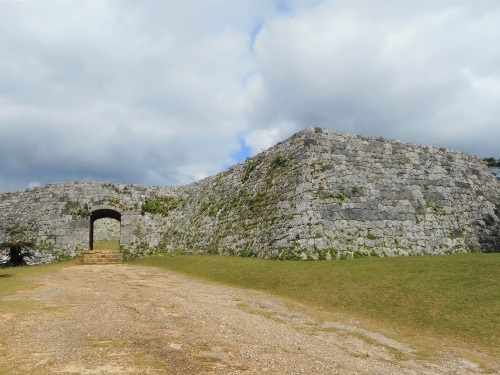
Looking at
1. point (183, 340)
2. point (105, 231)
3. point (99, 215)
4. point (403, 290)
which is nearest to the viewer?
point (183, 340)

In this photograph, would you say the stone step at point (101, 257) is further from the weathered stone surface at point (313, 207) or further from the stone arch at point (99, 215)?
the stone arch at point (99, 215)

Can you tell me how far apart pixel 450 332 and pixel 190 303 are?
7.06 m

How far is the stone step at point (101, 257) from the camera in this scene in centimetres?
2493

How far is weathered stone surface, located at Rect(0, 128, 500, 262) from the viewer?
18.3 metres

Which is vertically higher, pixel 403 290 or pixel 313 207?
pixel 313 207

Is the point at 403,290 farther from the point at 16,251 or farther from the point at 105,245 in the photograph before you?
the point at 105,245

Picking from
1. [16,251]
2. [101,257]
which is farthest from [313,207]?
[16,251]

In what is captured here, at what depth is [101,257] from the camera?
25469 mm

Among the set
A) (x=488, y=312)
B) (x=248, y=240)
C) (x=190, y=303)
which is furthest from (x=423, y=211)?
(x=190, y=303)

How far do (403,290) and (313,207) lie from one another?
7.46 meters

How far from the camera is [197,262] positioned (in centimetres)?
2055

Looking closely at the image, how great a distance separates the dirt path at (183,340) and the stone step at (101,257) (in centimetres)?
1337

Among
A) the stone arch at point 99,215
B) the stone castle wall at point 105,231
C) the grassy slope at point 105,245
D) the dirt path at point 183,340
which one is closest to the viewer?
the dirt path at point 183,340

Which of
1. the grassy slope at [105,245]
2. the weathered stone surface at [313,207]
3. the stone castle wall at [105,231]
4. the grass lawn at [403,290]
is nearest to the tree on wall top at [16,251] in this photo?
the weathered stone surface at [313,207]
